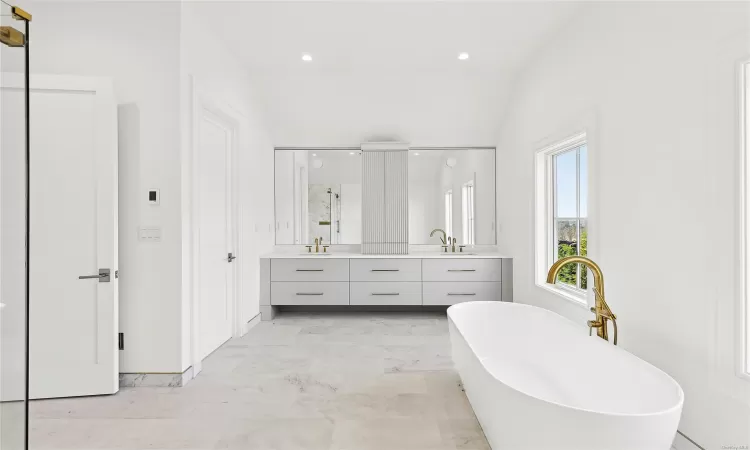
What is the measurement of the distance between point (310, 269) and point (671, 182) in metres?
3.37

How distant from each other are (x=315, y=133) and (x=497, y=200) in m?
2.39

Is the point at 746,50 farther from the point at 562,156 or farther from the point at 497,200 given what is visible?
the point at 497,200

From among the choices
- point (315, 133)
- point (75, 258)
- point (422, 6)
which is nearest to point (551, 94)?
point (422, 6)

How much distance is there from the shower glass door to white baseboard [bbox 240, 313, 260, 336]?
8.57ft

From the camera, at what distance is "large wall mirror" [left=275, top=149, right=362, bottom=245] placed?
15.2ft

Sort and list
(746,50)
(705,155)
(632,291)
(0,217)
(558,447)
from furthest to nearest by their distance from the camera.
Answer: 1. (632,291)
2. (705,155)
3. (746,50)
4. (558,447)
5. (0,217)

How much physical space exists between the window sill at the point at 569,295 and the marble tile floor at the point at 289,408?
1.01 meters

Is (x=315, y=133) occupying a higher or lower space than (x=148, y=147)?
higher

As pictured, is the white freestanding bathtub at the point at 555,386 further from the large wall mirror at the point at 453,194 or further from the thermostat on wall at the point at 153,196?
the thermostat on wall at the point at 153,196

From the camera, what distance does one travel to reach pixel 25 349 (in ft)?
3.64

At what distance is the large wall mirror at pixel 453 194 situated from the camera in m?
4.61

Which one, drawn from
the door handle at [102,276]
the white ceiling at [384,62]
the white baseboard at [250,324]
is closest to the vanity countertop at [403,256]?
the white baseboard at [250,324]

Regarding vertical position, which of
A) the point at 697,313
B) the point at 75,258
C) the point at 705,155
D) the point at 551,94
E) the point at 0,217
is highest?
the point at 551,94

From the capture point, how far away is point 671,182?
179 centimetres
